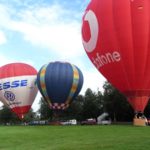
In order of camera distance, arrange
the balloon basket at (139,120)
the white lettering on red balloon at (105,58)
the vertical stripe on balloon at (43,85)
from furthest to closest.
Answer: the vertical stripe on balloon at (43,85) < the balloon basket at (139,120) < the white lettering on red balloon at (105,58)

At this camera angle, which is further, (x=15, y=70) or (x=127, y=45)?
(x=15, y=70)

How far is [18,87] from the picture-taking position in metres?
52.8

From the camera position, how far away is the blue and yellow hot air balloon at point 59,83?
45.7 metres

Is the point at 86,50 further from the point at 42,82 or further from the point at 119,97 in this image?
the point at 119,97

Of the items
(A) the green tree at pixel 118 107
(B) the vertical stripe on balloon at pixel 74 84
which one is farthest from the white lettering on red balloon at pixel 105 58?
(A) the green tree at pixel 118 107

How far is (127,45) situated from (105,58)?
2121 mm

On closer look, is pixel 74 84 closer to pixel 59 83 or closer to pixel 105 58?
pixel 59 83

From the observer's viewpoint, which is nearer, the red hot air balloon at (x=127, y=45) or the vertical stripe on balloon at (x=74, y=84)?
the red hot air balloon at (x=127, y=45)

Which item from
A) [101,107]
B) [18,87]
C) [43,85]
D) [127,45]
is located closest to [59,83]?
[43,85]

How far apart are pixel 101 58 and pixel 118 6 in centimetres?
408

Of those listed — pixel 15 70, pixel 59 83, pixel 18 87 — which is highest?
pixel 15 70

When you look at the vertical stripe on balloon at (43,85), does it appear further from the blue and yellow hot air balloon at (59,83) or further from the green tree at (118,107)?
the green tree at (118,107)

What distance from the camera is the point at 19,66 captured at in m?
54.7

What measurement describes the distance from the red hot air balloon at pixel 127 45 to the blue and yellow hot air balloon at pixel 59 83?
14.1 meters
